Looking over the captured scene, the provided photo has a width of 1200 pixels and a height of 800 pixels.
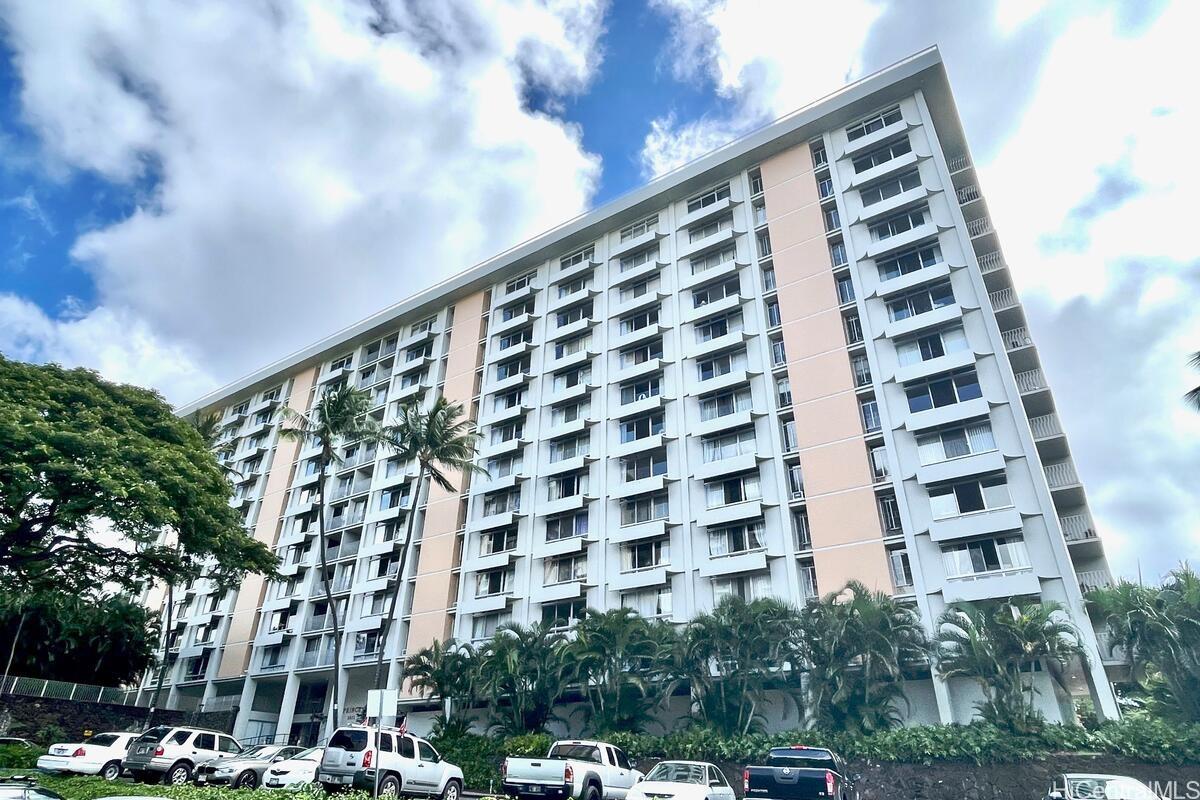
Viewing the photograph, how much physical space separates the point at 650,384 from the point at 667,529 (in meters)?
9.49

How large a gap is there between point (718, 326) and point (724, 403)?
527 cm

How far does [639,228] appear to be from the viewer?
49312 millimetres

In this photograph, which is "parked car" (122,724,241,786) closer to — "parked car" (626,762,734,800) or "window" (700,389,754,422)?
"parked car" (626,762,734,800)

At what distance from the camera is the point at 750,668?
27766 mm

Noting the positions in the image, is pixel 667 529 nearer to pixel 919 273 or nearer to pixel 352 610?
pixel 919 273

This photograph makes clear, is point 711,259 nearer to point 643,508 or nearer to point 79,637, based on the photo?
point 643,508

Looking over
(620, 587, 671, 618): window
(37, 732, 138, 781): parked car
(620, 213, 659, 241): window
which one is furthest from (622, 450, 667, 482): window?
(37, 732, 138, 781): parked car

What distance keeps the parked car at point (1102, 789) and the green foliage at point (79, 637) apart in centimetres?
4480

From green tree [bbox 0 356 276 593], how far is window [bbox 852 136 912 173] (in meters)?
37.0

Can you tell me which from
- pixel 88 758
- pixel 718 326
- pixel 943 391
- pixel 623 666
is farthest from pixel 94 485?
pixel 943 391

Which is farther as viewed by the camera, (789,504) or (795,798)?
(789,504)

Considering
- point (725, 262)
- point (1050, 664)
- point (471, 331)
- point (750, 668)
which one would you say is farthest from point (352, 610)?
point (1050, 664)

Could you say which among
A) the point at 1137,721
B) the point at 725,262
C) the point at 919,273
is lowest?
the point at 1137,721

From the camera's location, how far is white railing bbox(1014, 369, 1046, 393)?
3350cm
